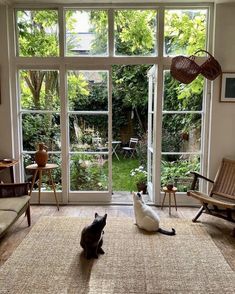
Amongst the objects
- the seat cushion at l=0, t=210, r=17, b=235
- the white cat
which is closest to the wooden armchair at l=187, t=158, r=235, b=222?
the white cat

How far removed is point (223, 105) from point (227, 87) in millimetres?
250

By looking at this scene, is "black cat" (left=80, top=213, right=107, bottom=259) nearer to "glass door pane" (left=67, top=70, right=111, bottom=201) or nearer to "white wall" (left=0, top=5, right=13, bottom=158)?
"glass door pane" (left=67, top=70, right=111, bottom=201)

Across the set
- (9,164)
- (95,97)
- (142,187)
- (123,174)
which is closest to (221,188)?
(142,187)

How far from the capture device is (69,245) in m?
3.19

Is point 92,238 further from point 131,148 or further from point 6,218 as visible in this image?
point 131,148

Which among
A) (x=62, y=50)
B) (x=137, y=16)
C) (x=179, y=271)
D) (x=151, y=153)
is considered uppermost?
(x=137, y=16)

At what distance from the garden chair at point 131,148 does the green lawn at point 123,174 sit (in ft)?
0.58

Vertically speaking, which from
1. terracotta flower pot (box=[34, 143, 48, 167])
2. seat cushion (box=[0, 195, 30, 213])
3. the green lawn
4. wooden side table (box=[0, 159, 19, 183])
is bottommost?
the green lawn

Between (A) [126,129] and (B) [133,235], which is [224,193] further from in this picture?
(A) [126,129]

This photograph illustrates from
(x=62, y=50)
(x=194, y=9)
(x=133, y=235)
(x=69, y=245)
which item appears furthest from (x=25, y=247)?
(x=194, y=9)

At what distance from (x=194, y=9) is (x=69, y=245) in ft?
11.5

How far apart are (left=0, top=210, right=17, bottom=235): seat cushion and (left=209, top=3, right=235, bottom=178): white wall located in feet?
8.99

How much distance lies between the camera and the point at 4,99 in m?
4.32

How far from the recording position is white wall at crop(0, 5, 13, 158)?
13.8ft
